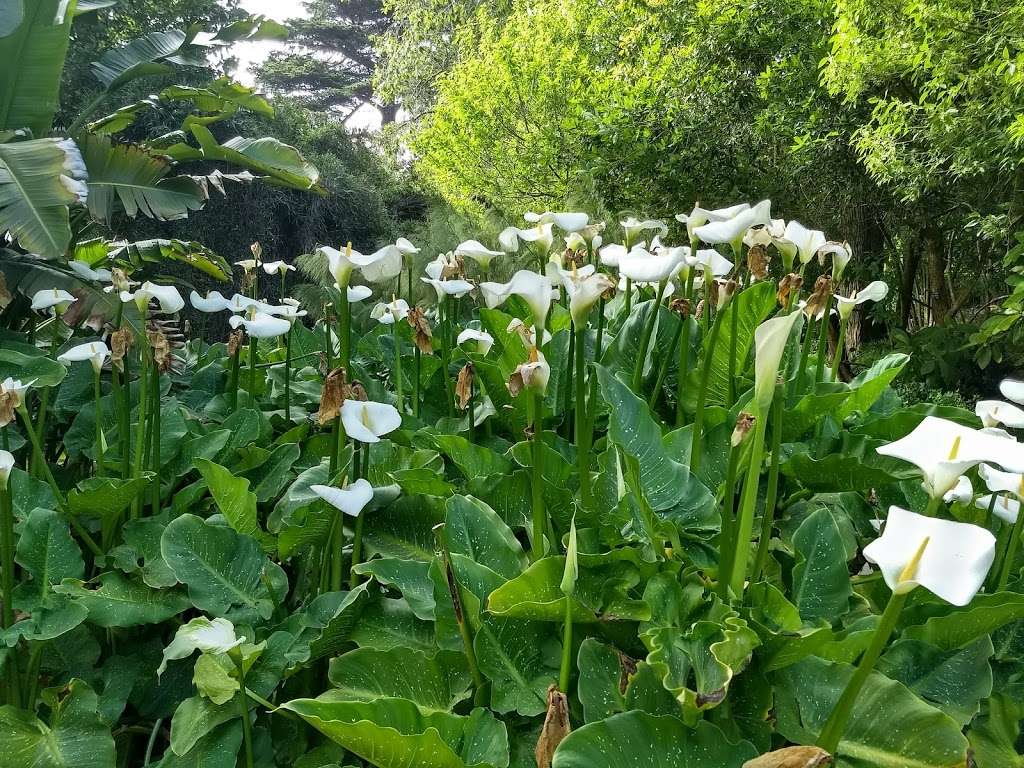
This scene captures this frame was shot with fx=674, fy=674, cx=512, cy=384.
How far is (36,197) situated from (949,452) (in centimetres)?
207

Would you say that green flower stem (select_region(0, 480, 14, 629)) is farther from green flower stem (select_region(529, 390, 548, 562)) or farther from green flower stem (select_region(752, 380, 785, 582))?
green flower stem (select_region(752, 380, 785, 582))

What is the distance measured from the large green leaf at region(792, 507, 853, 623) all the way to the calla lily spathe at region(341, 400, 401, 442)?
14.8 inches

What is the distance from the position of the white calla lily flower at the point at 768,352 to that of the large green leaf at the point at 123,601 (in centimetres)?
58

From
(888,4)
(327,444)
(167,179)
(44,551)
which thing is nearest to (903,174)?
(888,4)

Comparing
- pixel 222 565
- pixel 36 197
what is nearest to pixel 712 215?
pixel 222 565

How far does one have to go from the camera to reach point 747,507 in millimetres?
492

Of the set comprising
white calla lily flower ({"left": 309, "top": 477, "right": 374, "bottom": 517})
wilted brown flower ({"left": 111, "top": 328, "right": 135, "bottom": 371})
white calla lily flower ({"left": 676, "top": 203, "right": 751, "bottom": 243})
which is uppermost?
white calla lily flower ({"left": 676, "top": 203, "right": 751, "bottom": 243})

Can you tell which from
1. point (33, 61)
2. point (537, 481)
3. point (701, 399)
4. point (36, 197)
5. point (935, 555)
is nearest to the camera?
point (935, 555)

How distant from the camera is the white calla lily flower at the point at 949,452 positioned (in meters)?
0.40

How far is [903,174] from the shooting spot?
152 inches

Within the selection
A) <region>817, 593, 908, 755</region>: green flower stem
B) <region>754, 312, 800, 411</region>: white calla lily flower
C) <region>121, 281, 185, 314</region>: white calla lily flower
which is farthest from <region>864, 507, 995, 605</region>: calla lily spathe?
<region>121, 281, 185, 314</region>: white calla lily flower

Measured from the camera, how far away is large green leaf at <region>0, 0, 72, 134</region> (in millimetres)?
2309

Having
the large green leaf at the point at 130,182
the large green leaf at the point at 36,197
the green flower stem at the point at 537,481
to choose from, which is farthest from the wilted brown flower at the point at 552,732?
the large green leaf at the point at 130,182

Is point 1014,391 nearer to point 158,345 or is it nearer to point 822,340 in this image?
point 822,340
